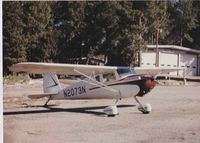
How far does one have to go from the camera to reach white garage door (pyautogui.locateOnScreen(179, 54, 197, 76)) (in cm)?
5500

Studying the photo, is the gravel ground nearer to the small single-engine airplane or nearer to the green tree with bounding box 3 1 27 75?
the small single-engine airplane

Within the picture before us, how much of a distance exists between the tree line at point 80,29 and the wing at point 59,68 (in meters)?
24.8

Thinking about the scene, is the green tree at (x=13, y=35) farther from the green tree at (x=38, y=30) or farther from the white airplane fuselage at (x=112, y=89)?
the white airplane fuselage at (x=112, y=89)

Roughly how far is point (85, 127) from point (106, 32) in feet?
124

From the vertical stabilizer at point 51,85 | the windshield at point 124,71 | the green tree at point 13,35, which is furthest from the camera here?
the green tree at point 13,35

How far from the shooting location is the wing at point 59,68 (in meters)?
13.6

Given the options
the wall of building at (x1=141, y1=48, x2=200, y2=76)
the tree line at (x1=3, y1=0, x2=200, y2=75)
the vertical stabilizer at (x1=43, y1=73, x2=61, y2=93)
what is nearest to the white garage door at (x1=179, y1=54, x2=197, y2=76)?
the wall of building at (x1=141, y1=48, x2=200, y2=76)

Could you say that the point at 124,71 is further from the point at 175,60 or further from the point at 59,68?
the point at 175,60

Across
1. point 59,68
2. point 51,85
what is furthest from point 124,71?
point 51,85

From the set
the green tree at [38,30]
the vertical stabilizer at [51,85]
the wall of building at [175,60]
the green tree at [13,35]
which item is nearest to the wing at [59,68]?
the vertical stabilizer at [51,85]

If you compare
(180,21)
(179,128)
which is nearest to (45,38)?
(180,21)

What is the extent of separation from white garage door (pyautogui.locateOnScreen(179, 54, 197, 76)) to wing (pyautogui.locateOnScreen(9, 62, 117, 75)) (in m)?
41.0

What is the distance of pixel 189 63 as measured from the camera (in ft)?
184

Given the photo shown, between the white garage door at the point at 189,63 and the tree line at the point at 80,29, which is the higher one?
the tree line at the point at 80,29
